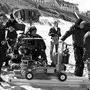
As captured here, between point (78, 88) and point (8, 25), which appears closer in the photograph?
point (78, 88)

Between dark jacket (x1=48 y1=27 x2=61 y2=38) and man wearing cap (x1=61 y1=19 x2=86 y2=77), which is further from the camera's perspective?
dark jacket (x1=48 y1=27 x2=61 y2=38)

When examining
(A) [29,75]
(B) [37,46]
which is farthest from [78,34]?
(A) [29,75]

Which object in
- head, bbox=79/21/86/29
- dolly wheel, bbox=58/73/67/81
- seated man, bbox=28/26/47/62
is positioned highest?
head, bbox=79/21/86/29

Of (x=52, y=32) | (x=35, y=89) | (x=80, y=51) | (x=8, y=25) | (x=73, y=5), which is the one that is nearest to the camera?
(x=35, y=89)

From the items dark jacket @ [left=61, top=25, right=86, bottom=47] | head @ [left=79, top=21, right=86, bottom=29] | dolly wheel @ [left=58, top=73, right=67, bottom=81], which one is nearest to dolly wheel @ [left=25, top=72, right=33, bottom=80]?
dolly wheel @ [left=58, top=73, right=67, bottom=81]

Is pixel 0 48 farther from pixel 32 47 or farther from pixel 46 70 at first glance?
pixel 46 70

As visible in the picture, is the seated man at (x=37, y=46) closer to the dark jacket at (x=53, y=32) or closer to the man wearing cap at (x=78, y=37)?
the man wearing cap at (x=78, y=37)

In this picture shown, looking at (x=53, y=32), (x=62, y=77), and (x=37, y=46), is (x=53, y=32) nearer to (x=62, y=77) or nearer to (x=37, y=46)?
(x=37, y=46)

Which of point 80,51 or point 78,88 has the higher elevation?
point 80,51

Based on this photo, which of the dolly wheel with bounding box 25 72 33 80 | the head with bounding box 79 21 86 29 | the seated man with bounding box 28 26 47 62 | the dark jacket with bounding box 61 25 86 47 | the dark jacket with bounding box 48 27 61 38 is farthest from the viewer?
the dark jacket with bounding box 48 27 61 38

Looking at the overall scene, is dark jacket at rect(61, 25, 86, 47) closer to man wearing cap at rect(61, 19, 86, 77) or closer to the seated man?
man wearing cap at rect(61, 19, 86, 77)

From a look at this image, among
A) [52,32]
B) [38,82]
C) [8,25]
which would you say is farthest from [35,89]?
[52,32]

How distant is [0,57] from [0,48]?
24cm

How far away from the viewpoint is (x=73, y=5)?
284 ft
